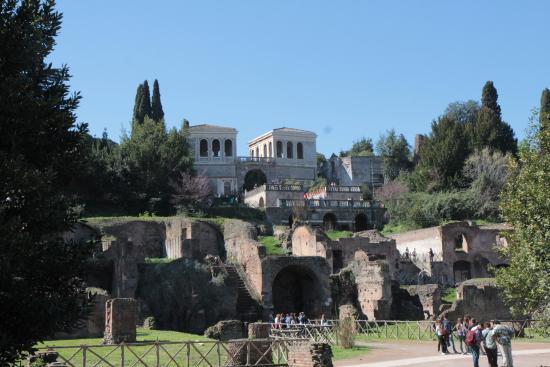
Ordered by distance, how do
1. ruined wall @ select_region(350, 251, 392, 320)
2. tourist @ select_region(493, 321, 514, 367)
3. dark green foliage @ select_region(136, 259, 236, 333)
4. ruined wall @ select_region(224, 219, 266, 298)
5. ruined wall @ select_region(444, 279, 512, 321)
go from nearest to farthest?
tourist @ select_region(493, 321, 514, 367)
ruined wall @ select_region(444, 279, 512, 321)
dark green foliage @ select_region(136, 259, 236, 333)
ruined wall @ select_region(350, 251, 392, 320)
ruined wall @ select_region(224, 219, 266, 298)

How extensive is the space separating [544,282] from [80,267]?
12818 mm

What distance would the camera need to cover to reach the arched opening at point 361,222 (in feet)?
199

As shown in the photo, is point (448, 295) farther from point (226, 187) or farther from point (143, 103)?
point (143, 103)

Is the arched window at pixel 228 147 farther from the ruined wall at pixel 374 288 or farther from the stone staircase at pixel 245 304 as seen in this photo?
the ruined wall at pixel 374 288

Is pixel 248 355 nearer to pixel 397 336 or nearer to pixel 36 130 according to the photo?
pixel 36 130

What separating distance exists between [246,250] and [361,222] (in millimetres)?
21792

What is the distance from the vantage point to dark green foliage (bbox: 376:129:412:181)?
7594cm

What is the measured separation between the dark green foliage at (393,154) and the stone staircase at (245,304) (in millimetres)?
39537

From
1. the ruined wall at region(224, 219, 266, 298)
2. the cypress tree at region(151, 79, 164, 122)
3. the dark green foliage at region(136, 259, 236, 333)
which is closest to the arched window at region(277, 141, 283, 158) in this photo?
the cypress tree at region(151, 79, 164, 122)

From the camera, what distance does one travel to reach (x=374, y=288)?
3688 cm

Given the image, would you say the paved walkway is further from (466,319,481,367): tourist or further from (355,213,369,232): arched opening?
(355,213,369,232): arched opening

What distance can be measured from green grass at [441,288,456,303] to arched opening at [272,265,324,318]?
23.3ft

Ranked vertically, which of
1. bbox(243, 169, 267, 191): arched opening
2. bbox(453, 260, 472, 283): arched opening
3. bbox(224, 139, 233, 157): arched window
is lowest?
bbox(453, 260, 472, 283): arched opening

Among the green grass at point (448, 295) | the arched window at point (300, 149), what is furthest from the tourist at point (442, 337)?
the arched window at point (300, 149)
